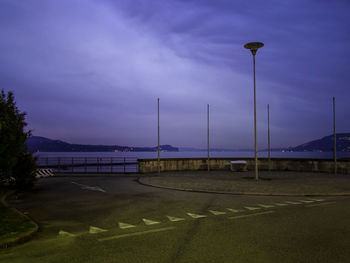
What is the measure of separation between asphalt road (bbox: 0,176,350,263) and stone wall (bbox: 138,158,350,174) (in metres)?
13.5

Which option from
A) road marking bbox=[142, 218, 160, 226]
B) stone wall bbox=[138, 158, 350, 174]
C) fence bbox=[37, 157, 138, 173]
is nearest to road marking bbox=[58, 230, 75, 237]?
road marking bbox=[142, 218, 160, 226]

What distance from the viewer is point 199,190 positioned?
1307 centimetres

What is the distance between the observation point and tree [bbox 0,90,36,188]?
27.3ft

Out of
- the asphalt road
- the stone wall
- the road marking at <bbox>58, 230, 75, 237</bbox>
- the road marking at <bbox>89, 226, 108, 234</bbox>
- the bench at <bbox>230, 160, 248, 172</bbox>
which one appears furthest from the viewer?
the bench at <bbox>230, 160, 248, 172</bbox>

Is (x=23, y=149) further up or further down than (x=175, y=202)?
further up

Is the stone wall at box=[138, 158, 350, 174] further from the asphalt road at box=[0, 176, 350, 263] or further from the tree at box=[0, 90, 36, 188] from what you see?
the asphalt road at box=[0, 176, 350, 263]

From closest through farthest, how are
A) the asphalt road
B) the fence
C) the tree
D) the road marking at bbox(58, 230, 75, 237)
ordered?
the asphalt road, the road marking at bbox(58, 230, 75, 237), the tree, the fence

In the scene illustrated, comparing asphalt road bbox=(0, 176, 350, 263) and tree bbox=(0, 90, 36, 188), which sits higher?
tree bbox=(0, 90, 36, 188)

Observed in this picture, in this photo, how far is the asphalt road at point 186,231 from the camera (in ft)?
15.6

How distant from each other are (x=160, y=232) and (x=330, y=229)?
389 cm

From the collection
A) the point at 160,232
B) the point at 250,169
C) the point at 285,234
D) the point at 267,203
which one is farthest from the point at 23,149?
the point at 250,169

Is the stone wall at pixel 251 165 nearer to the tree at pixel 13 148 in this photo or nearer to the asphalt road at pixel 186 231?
the tree at pixel 13 148

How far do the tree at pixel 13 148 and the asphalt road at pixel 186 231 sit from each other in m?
1.65

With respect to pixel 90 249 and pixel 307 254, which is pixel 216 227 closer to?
pixel 307 254
